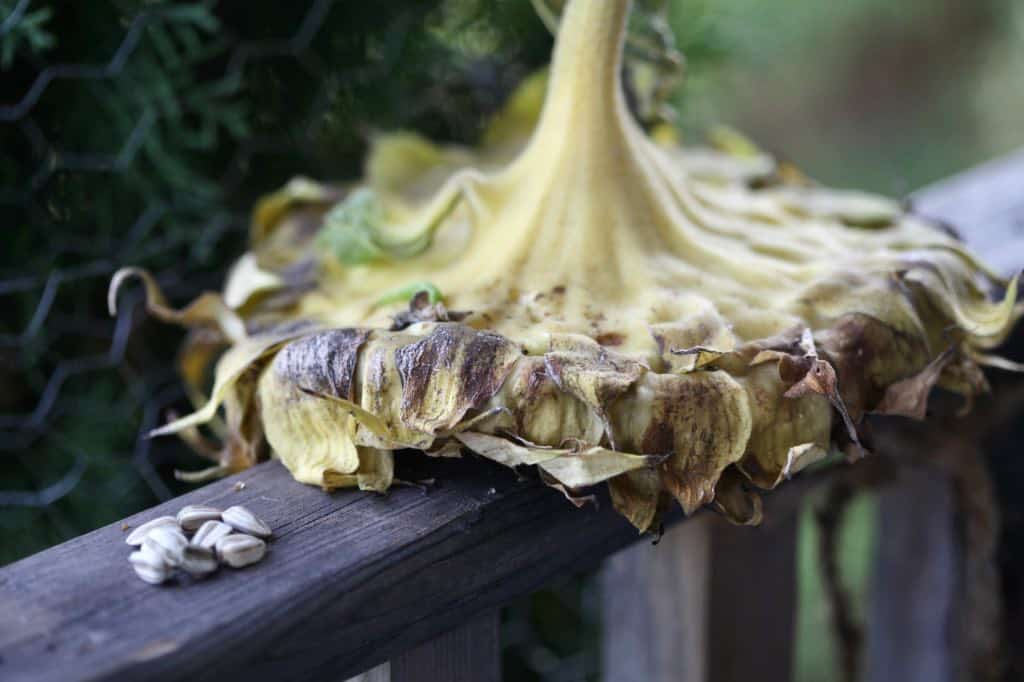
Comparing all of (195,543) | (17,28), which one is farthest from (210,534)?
(17,28)

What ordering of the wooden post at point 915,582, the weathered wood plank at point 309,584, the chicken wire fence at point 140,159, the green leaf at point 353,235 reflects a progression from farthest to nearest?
the wooden post at point 915,582, the chicken wire fence at point 140,159, the green leaf at point 353,235, the weathered wood plank at point 309,584

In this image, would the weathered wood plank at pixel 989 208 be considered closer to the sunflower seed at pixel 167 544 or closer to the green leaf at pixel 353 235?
the green leaf at pixel 353 235

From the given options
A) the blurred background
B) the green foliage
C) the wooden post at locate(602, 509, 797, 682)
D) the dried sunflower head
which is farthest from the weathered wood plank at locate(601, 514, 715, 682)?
the green foliage

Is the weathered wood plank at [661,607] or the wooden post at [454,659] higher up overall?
the wooden post at [454,659]

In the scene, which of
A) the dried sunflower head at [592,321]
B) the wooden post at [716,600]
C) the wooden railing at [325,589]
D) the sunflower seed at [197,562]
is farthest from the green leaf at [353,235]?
the wooden post at [716,600]

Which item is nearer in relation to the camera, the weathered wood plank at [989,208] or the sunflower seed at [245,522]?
the sunflower seed at [245,522]

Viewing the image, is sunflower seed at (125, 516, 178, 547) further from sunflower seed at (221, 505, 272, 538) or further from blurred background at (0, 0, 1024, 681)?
blurred background at (0, 0, 1024, 681)

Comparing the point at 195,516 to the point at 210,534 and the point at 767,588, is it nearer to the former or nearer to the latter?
the point at 210,534
